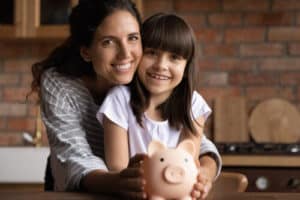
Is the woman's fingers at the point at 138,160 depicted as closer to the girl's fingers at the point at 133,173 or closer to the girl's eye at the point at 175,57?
the girl's fingers at the point at 133,173

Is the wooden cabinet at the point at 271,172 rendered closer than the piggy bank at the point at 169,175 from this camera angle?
No

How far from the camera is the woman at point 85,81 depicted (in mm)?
1122

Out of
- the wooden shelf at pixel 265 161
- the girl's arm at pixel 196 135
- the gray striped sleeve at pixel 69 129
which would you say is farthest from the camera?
the wooden shelf at pixel 265 161

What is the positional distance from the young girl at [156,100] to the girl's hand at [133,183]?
0.80 ft

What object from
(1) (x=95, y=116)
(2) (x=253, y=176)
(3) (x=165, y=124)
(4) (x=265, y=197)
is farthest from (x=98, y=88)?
(2) (x=253, y=176)

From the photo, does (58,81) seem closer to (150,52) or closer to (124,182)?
(150,52)

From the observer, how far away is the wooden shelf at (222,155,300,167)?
2.35 meters

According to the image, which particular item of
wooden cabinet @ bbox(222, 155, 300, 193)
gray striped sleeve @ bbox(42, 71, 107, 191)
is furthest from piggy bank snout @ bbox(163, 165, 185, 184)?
wooden cabinet @ bbox(222, 155, 300, 193)

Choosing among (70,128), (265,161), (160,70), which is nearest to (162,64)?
(160,70)

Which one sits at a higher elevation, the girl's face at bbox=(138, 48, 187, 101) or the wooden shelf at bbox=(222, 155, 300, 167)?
the girl's face at bbox=(138, 48, 187, 101)

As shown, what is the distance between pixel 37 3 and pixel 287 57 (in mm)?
1257

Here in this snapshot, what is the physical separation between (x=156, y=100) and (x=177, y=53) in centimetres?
12

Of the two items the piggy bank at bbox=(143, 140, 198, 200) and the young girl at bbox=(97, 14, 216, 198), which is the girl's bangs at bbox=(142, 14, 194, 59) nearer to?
the young girl at bbox=(97, 14, 216, 198)

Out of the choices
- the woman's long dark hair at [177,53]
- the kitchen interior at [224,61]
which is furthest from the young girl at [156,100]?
the kitchen interior at [224,61]
